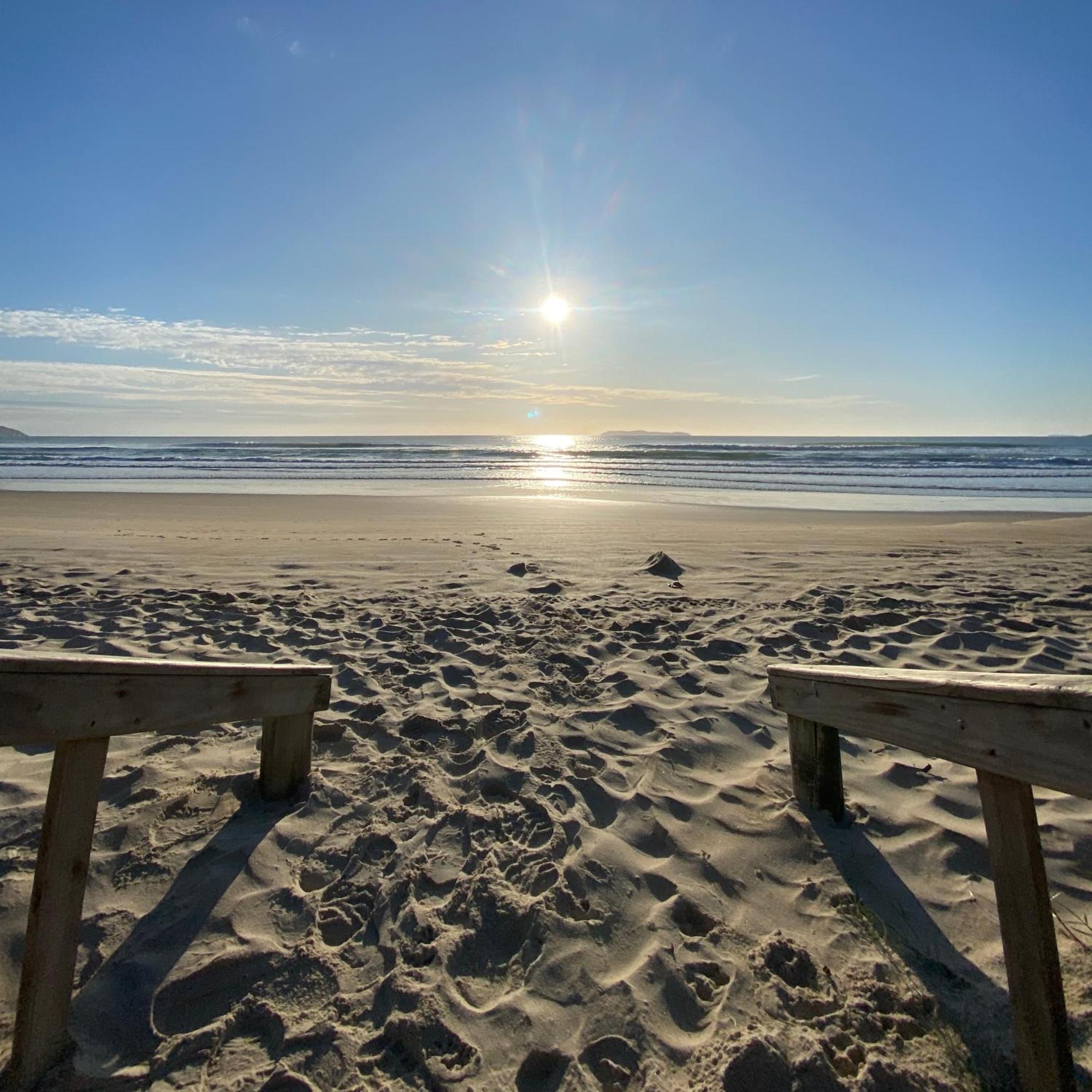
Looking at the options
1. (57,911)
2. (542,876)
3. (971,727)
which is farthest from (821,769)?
(57,911)

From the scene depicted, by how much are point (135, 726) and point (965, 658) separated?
18.3ft

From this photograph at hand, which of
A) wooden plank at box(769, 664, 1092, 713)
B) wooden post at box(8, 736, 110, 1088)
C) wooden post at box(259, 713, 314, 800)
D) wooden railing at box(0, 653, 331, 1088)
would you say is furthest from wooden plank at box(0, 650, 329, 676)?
wooden plank at box(769, 664, 1092, 713)

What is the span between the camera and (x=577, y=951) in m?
2.50

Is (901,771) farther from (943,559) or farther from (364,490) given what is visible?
(364,490)

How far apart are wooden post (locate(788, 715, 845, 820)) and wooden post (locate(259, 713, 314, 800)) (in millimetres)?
2352

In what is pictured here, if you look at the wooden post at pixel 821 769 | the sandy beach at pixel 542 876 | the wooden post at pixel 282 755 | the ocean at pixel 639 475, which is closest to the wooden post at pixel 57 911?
the sandy beach at pixel 542 876

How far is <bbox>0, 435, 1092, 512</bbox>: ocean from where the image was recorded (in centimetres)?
2147

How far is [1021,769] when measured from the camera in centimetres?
174

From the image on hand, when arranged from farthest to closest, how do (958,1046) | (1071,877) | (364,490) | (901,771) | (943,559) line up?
(364,490)
(943,559)
(901,771)
(1071,877)
(958,1046)

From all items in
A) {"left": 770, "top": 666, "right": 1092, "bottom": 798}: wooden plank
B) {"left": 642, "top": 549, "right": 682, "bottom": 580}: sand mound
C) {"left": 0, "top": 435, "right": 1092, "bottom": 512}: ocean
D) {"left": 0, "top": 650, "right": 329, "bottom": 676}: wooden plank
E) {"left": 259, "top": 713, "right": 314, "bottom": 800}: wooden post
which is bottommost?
{"left": 259, "top": 713, "right": 314, "bottom": 800}: wooden post

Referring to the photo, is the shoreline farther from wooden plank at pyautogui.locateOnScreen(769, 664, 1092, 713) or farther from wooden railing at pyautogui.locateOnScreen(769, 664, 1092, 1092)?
wooden railing at pyautogui.locateOnScreen(769, 664, 1092, 1092)

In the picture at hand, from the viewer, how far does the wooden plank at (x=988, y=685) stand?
1.59 m

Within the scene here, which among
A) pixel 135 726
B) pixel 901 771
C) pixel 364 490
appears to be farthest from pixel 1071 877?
pixel 364 490

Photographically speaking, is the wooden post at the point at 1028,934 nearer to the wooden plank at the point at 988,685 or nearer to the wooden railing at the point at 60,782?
the wooden plank at the point at 988,685
